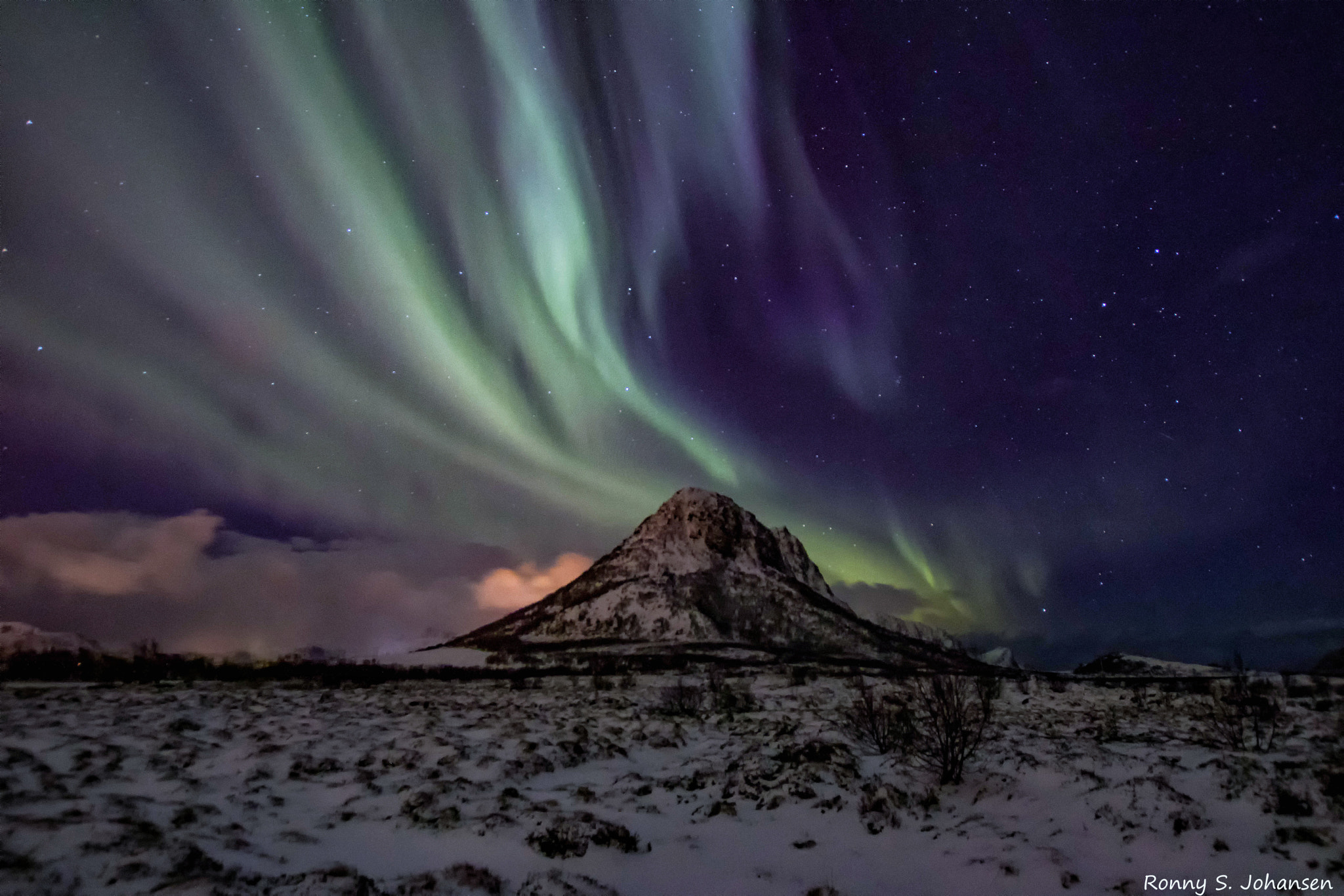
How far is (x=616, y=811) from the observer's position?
7.77 m

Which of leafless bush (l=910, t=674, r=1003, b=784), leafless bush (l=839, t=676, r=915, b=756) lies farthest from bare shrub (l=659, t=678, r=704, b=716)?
leafless bush (l=910, t=674, r=1003, b=784)

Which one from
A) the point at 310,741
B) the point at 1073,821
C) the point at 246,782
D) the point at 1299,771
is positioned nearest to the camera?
the point at 1073,821

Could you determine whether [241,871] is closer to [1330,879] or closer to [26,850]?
[26,850]

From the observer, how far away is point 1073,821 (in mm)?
6750

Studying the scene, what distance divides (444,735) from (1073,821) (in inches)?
388

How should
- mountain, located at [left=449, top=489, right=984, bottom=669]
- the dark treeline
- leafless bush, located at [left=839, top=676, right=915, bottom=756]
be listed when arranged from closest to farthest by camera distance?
leafless bush, located at [left=839, top=676, right=915, bottom=756], the dark treeline, mountain, located at [left=449, top=489, right=984, bottom=669]

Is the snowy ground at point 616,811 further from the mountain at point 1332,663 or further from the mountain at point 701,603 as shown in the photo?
the mountain at point 701,603

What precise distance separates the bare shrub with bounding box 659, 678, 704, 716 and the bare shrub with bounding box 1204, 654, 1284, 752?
10.9 metres

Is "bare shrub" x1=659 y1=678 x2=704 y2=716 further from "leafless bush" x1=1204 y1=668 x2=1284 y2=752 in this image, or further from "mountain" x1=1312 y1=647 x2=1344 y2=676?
"mountain" x1=1312 y1=647 x2=1344 y2=676

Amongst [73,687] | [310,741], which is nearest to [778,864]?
[310,741]

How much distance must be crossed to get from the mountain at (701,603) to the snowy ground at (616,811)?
88.8 m

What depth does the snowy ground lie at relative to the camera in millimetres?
5242

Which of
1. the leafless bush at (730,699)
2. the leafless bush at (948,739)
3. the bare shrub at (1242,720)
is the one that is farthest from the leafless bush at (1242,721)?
the leafless bush at (730,699)

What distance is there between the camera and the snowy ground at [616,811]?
17.2 ft
